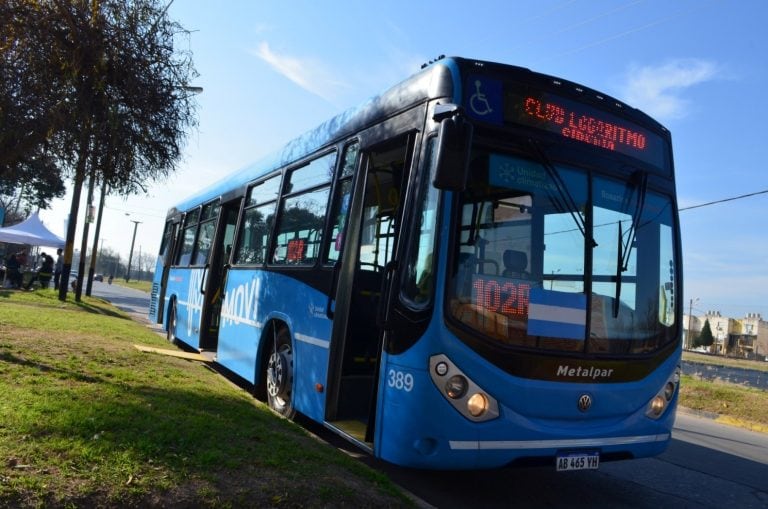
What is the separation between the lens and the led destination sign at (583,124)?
4848 mm

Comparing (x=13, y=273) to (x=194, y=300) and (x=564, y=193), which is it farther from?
(x=564, y=193)

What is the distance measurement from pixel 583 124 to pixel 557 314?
1615 millimetres

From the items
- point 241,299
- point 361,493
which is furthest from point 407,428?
point 241,299

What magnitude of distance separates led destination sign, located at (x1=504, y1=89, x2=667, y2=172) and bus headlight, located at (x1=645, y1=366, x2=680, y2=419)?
6.07 feet

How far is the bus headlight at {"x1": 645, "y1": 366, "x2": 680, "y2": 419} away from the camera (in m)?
5.05

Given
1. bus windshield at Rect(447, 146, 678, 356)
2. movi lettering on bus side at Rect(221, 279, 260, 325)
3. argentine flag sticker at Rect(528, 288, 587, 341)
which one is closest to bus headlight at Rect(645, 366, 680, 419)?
bus windshield at Rect(447, 146, 678, 356)

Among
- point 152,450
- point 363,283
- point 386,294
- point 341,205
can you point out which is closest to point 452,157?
point 386,294

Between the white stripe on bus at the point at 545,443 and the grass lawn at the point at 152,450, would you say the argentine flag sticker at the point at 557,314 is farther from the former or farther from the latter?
the grass lawn at the point at 152,450

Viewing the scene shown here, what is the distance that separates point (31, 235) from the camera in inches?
1123

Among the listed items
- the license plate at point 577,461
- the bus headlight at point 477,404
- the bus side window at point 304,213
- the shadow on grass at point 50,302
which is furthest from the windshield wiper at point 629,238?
the shadow on grass at point 50,302

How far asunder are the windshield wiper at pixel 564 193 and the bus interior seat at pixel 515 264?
1.81ft

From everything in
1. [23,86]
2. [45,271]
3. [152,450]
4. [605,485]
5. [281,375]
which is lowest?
[605,485]

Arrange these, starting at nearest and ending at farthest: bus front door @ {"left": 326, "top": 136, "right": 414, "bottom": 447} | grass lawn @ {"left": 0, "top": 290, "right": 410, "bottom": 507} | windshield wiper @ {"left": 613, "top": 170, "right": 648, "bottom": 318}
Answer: grass lawn @ {"left": 0, "top": 290, "right": 410, "bottom": 507}, windshield wiper @ {"left": 613, "top": 170, "right": 648, "bottom": 318}, bus front door @ {"left": 326, "top": 136, "right": 414, "bottom": 447}

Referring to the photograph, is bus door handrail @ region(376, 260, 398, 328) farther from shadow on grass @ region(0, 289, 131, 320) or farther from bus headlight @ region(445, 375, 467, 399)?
shadow on grass @ region(0, 289, 131, 320)
